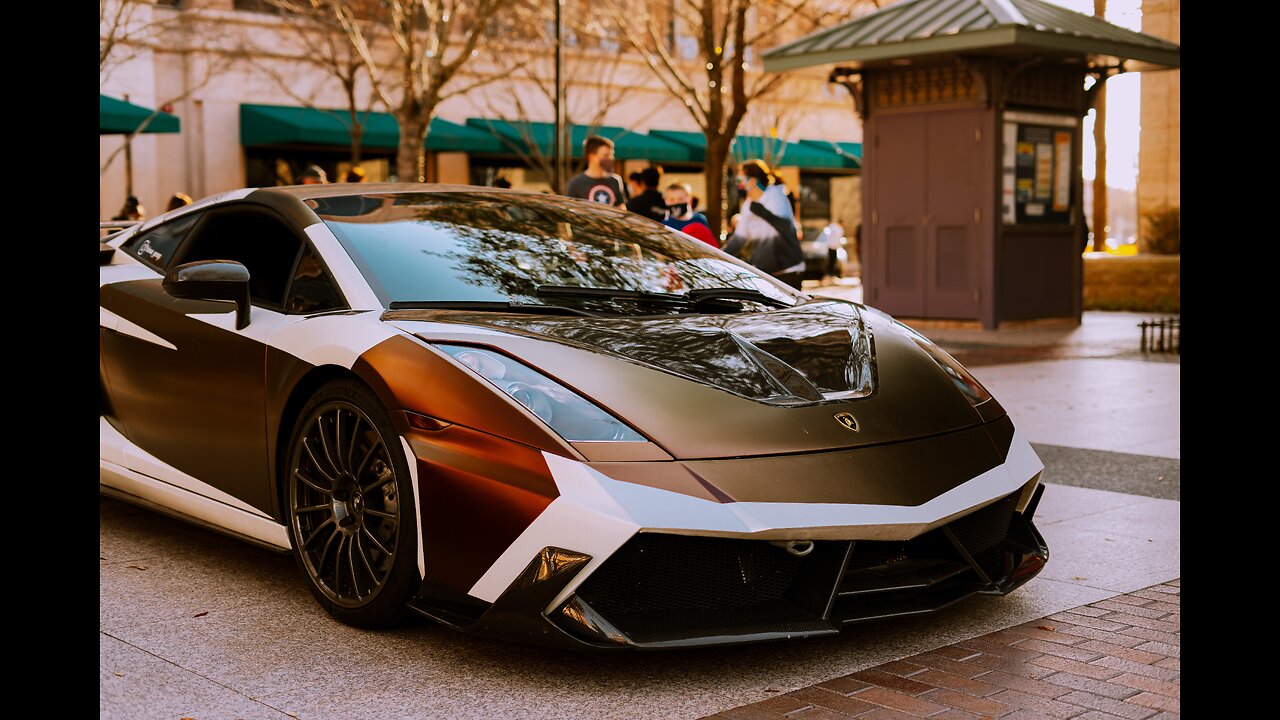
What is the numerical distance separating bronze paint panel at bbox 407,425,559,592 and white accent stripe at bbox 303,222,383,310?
647 mm

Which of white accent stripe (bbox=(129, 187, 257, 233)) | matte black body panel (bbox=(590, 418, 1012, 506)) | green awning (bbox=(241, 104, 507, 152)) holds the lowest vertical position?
matte black body panel (bbox=(590, 418, 1012, 506))

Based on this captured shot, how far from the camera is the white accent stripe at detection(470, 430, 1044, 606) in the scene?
346 cm

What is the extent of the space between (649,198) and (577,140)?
70.7ft

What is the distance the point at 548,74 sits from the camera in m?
33.4

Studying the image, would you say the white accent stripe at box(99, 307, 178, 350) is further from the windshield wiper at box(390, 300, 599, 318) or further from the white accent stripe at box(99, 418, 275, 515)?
the windshield wiper at box(390, 300, 599, 318)

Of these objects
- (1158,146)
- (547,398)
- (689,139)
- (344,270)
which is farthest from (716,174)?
(547,398)

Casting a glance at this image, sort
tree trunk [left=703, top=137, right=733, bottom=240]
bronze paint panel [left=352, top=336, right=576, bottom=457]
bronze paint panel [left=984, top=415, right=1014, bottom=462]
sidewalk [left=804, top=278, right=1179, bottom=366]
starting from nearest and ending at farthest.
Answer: bronze paint panel [left=352, top=336, right=576, bottom=457]
bronze paint panel [left=984, top=415, right=1014, bottom=462]
sidewalk [left=804, top=278, right=1179, bottom=366]
tree trunk [left=703, top=137, right=733, bottom=240]

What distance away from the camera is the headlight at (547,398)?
362 centimetres

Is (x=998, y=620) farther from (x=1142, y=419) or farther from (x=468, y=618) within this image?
(x=1142, y=419)

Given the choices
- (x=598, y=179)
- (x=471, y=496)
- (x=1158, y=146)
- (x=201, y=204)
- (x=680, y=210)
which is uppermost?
(x=1158, y=146)

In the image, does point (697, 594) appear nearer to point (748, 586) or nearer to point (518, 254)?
point (748, 586)

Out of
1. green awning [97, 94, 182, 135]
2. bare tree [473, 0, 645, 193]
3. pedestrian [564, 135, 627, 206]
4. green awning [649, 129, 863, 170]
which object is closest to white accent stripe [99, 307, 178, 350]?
pedestrian [564, 135, 627, 206]

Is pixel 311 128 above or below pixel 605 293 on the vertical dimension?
above

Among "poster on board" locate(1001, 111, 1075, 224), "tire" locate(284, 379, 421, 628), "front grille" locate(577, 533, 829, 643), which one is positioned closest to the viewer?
"front grille" locate(577, 533, 829, 643)
